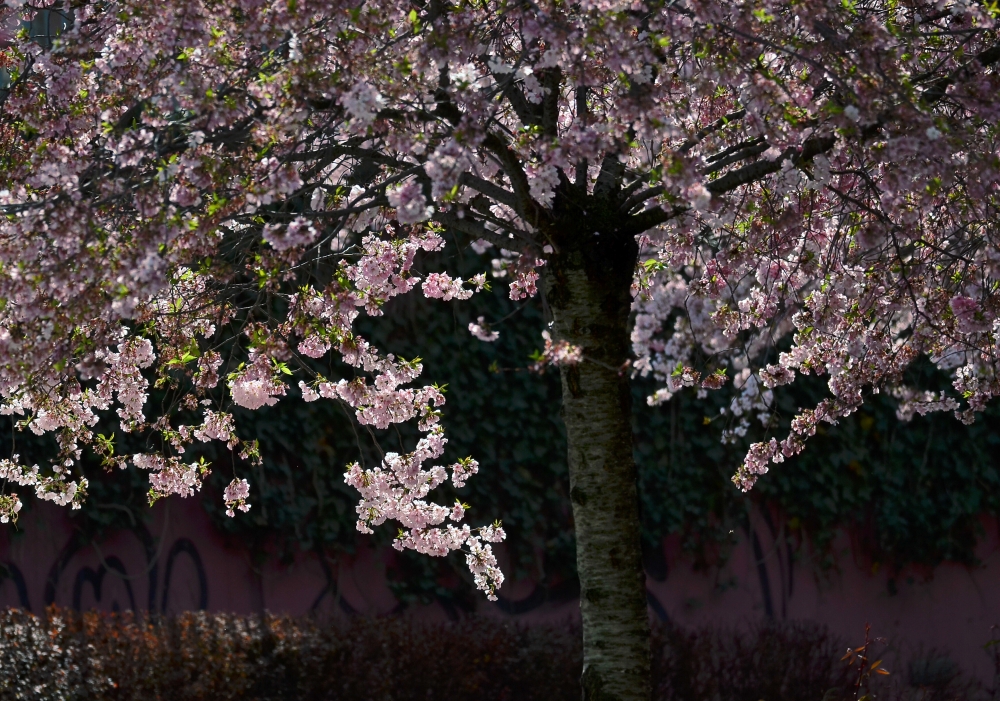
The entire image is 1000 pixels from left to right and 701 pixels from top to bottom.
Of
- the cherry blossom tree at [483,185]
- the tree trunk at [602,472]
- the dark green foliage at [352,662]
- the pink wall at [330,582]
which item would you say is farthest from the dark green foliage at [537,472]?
the tree trunk at [602,472]

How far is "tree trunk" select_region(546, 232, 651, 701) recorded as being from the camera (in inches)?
174

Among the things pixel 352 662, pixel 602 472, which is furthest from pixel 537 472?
pixel 602 472

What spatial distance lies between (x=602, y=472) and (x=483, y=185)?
115 centimetres

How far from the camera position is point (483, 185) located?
14.5 ft

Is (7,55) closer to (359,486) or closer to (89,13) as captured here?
(89,13)

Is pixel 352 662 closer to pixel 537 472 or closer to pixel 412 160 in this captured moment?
pixel 537 472

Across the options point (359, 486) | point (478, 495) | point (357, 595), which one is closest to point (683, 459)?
point (478, 495)

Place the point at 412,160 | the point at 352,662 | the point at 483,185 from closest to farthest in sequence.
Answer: the point at 483,185 → the point at 412,160 → the point at 352,662

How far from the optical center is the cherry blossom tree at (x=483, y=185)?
3646mm

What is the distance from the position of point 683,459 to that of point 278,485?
2.71 meters

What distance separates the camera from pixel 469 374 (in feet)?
25.4

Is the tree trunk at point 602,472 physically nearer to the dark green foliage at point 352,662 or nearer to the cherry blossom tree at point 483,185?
the cherry blossom tree at point 483,185

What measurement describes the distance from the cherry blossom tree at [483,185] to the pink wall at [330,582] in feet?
7.44

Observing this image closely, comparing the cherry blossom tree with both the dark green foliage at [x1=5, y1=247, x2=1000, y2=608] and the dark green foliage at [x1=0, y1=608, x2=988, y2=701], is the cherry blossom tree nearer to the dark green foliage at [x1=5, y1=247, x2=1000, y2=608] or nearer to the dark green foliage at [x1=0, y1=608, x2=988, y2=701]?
the dark green foliage at [x1=0, y1=608, x2=988, y2=701]
